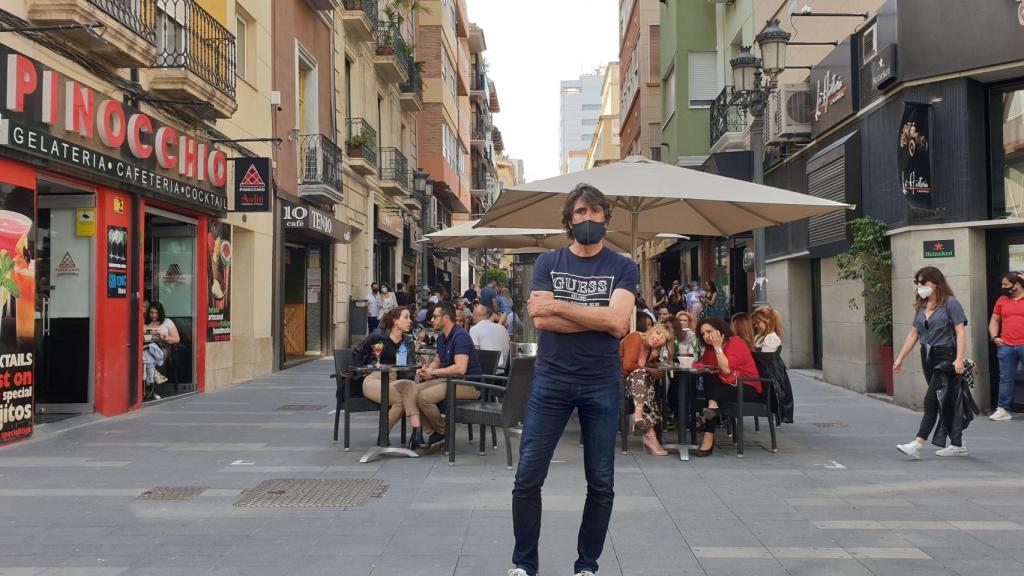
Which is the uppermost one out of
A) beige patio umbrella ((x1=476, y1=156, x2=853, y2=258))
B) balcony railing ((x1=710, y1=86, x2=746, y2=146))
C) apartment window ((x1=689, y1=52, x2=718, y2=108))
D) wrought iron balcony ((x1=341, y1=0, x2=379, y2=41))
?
wrought iron balcony ((x1=341, y1=0, x2=379, y2=41))

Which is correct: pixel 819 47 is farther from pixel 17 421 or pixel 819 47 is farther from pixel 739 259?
pixel 17 421

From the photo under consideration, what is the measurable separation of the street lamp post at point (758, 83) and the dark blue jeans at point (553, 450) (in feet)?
30.7

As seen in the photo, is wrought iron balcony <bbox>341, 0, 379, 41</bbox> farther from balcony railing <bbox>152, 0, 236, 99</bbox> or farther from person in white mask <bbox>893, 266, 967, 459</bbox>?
person in white mask <bbox>893, 266, 967, 459</bbox>

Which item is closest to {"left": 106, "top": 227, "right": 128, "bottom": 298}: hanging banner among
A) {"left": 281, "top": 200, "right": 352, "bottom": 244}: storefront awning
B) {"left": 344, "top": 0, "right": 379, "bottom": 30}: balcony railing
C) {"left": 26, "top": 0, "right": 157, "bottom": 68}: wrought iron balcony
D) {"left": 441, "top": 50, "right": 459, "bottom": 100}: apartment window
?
{"left": 26, "top": 0, "right": 157, "bottom": 68}: wrought iron balcony

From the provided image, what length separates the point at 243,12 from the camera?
15945 millimetres

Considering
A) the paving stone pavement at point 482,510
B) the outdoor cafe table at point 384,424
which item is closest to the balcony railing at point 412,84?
the paving stone pavement at point 482,510

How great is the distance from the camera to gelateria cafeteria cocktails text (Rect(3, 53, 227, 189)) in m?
8.59

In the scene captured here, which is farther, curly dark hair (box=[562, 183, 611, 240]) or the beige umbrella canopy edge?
the beige umbrella canopy edge

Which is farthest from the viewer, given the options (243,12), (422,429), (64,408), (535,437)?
(243,12)

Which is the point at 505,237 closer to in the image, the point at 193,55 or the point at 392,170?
the point at 193,55

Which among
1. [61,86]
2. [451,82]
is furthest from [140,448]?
[451,82]

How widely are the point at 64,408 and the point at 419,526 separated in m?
7.09

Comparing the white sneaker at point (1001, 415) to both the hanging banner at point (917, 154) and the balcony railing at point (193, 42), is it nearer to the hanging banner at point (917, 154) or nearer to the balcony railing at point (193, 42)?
the hanging banner at point (917, 154)

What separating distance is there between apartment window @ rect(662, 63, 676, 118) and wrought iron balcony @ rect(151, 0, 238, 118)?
15.7 m
